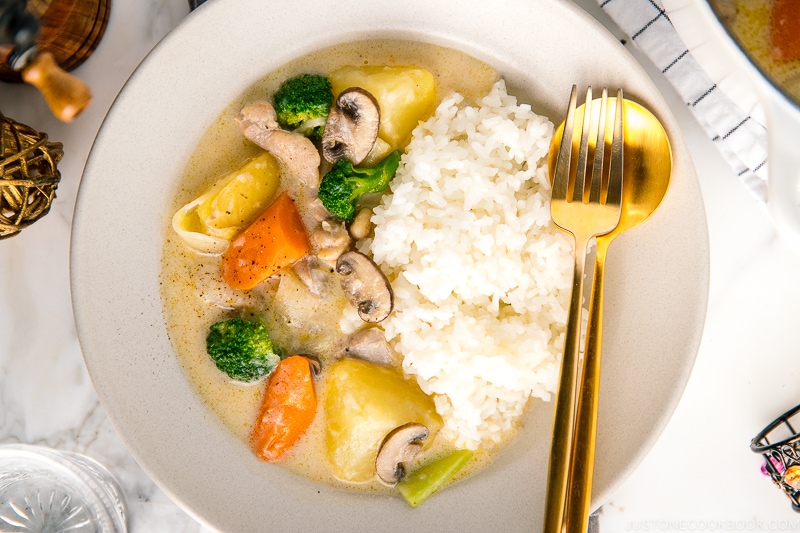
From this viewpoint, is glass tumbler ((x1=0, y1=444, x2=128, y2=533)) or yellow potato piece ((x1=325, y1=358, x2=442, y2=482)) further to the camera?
glass tumbler ((x1=0, y1=444, x2=128, y2=533))

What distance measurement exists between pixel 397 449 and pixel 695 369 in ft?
4.61

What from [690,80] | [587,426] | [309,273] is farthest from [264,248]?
[690,80]

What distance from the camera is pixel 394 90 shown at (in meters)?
2.64

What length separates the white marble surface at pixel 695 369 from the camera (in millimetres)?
2861

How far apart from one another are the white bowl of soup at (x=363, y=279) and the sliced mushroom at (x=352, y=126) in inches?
0.6

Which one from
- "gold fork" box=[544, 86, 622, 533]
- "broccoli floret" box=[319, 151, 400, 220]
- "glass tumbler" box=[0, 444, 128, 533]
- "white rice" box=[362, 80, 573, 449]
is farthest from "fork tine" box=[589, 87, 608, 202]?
"glass tumbler" box=[0, 444, 128, 533]

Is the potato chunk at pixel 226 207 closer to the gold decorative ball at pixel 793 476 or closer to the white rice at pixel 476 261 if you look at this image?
the white rice at pixel 476 261

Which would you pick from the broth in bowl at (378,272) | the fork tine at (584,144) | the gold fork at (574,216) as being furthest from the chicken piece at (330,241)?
the fork tine at (584,144)

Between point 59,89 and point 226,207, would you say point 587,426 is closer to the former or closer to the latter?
point 226,207

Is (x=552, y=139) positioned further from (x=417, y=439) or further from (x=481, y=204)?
(x=417, y=439)

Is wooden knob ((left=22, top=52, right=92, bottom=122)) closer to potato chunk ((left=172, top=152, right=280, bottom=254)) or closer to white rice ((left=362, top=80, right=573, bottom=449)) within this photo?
potato chunk ((left=172, top=152, right=280, bottom=254))

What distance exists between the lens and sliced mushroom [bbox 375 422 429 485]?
8.64 feet

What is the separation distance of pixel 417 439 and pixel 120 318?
4.31 ft

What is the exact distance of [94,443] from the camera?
302 centimetres
